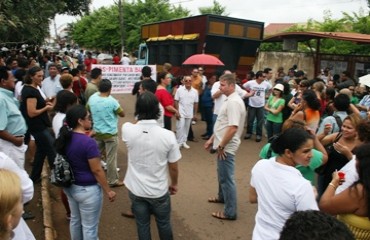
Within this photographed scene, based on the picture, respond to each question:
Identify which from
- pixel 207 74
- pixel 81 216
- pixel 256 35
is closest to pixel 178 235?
pixel 81 216

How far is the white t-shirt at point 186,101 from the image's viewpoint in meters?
7.76

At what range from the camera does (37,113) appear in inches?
191

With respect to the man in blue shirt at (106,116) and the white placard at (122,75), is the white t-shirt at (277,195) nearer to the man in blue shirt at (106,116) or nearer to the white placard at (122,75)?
the man in blue shirt at (106,116)

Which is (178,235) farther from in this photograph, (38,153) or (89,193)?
(38,153)

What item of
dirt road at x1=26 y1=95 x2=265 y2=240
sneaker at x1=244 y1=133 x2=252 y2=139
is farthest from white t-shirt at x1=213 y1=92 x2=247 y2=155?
sneaker at x1=244 y1=133 x2=252 y2=139

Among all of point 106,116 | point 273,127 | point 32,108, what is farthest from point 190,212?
point 273,127

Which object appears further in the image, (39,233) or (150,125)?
(39,233)

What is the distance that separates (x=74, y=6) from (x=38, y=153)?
1250cm

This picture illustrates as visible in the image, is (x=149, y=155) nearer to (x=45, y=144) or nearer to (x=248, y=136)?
(x=45, y=144)

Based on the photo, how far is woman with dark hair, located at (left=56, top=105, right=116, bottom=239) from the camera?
3.14 metres

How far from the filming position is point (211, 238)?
13.8 feet

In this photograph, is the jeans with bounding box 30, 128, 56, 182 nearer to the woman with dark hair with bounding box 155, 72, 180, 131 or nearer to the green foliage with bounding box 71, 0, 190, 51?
the woman with dark hair with bounding box 155, 72, 180, 131

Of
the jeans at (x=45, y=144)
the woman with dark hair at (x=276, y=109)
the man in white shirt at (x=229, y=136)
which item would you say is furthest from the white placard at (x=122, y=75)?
the man in white shirt at (x=229, y=136)

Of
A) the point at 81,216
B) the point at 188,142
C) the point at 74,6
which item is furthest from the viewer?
the point at 74,6
